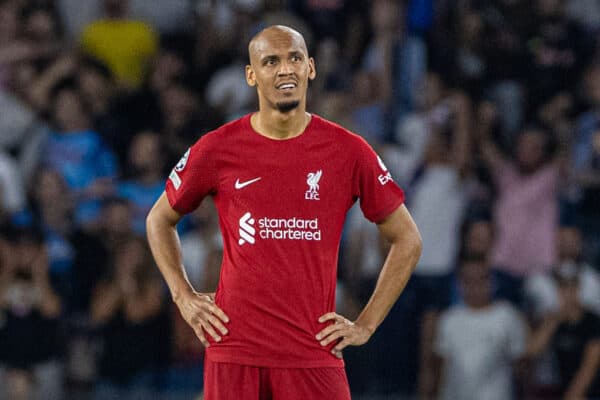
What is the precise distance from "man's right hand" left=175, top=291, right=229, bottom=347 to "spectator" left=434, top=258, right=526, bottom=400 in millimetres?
4380

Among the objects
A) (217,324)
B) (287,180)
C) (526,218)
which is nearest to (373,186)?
(287,180)

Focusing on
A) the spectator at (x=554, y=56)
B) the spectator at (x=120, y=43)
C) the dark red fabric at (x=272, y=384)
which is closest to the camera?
the dark red fabric at (x=272, y=384)

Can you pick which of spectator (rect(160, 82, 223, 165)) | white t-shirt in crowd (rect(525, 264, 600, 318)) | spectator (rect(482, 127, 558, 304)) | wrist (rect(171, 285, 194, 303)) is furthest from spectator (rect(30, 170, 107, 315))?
wrist (rect(171, 285, 194, 303))

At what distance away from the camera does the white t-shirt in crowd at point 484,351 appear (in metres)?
8.90

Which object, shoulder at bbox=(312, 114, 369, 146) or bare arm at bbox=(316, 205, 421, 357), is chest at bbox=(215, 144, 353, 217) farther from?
bare arm at bbox=(316, 205, 421, 357)

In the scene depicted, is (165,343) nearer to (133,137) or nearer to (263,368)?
(133,137)

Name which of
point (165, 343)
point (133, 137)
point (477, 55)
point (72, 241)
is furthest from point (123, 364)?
point (477, 55)

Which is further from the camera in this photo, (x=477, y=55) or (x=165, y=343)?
(x=477, y=55)

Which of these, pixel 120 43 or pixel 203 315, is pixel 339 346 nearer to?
pixel 203 315

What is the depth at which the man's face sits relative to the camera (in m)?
4.76

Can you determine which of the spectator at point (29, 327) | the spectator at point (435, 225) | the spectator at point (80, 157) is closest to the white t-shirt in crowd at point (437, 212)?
the spectator at point (435, 225)

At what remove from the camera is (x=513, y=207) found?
30.6 feet

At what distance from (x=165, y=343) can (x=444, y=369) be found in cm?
210

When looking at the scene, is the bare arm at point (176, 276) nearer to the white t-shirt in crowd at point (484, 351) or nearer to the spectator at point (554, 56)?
the white t-shirt in crowd at point (484, 351)
